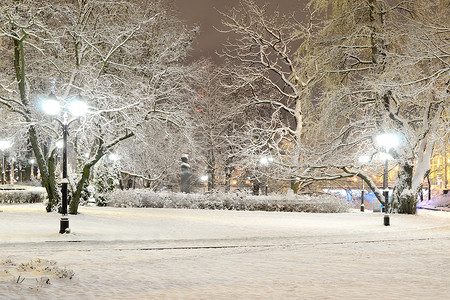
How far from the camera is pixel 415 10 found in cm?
2808

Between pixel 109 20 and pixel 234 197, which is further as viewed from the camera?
pixel 234 197

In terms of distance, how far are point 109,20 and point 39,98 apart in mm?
4789

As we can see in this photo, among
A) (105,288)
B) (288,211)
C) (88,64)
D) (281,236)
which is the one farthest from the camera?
(288,211)

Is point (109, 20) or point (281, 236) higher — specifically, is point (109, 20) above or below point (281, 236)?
above

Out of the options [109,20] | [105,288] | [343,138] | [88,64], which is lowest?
[105,288]

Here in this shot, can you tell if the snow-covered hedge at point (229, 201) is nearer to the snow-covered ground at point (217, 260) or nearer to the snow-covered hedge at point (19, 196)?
the snow-covered hedge at point (19, 196)

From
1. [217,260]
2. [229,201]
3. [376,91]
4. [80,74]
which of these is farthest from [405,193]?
[217,260]

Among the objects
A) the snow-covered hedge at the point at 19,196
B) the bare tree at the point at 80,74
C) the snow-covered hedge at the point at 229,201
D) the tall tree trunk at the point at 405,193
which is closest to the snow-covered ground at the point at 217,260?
the bare tree at the point at 80,74

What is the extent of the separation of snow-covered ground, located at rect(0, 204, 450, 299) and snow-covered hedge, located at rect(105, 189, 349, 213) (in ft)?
29.6

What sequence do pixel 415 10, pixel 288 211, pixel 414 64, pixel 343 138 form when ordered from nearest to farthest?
1. pixel 414 64
2. pixel 415 10
3. pixel 343 138
4. pixel 288 211

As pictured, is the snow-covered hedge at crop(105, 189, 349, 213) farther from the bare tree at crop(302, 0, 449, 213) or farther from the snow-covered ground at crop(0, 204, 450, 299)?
the snow-covered ground at crop(0, 204, 450, 299)

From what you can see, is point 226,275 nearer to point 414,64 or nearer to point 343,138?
point 414,64

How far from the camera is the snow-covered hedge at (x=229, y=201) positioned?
32.7m

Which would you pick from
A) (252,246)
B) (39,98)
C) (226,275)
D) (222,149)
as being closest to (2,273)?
(226,275)
